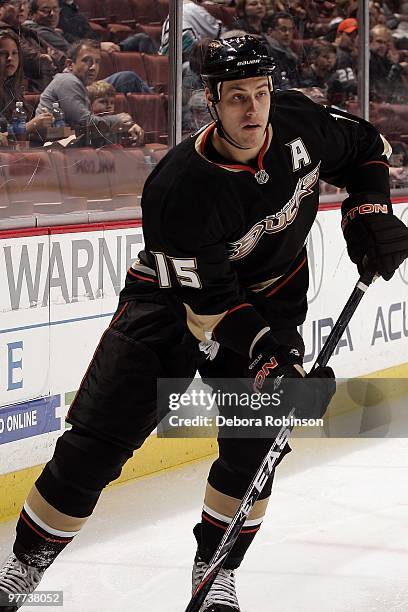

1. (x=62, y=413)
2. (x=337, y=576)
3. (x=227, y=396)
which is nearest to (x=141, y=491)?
(x=62, y=413)

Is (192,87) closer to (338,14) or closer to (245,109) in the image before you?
(338,14)

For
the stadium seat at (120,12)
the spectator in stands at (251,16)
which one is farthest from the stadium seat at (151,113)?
the spectator in stands at (251,16)

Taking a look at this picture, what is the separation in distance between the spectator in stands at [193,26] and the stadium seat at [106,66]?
23cm

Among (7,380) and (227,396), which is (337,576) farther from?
(7,380)

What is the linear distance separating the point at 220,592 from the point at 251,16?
7.77ft

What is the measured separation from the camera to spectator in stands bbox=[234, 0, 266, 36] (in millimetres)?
4023

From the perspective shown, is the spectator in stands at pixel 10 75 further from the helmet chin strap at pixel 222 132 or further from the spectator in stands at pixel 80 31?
Answer: the helmet chin strap at pixel 222 132

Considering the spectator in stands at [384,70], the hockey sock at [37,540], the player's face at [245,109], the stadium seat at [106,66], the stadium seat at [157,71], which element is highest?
the player's face at [245,109]

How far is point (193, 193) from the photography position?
2.05m

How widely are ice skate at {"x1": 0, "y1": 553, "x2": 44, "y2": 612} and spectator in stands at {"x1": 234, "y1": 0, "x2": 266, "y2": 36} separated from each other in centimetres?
232

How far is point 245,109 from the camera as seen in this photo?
2031mm

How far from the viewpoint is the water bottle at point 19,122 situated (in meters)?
3.22

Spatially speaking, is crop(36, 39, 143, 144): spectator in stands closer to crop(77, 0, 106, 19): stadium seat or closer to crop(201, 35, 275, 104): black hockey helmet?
crop(77, 0, 106, 19): stadium seat

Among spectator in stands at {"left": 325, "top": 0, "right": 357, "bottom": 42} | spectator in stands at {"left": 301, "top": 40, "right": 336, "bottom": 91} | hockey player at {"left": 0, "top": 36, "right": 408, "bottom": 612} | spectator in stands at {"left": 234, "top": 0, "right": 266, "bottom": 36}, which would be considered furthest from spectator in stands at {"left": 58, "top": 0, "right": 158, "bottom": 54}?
hockey player at {"left": 0, "top": 36, "right": 408, "bottom": 612}
